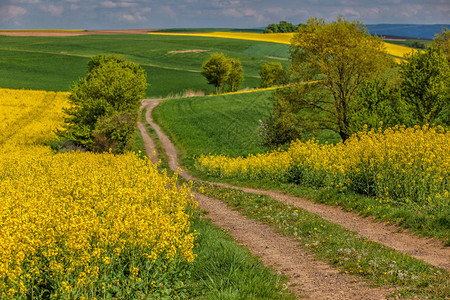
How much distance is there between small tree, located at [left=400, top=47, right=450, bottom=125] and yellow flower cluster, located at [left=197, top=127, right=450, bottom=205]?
12.6 meters

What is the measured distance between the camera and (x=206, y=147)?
45.4 metres

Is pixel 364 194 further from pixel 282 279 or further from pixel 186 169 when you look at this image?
pixel 186 169

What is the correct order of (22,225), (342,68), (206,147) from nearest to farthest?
(22,225) < (342,68) < (206,147)

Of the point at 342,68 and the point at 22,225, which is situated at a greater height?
the point at 342,68

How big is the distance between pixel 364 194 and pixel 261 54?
4532 inches

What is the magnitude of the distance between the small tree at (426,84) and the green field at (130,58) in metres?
57.3

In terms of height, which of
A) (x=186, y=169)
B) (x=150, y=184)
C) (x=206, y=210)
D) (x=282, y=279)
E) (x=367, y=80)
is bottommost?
(x=186, y=169)

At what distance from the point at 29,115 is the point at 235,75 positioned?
155ft

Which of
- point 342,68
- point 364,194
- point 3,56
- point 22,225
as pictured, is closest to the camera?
point 22,225

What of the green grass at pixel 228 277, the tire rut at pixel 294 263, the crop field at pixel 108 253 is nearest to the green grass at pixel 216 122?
the tire rut at pixel 294 263

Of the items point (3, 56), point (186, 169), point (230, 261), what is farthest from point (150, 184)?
point (3, 56)

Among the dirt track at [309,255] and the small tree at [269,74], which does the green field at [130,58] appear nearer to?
the small tree at [269,74]

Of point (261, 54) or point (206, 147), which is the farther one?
point (261, 54)

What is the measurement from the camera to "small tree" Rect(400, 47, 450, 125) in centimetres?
3056
